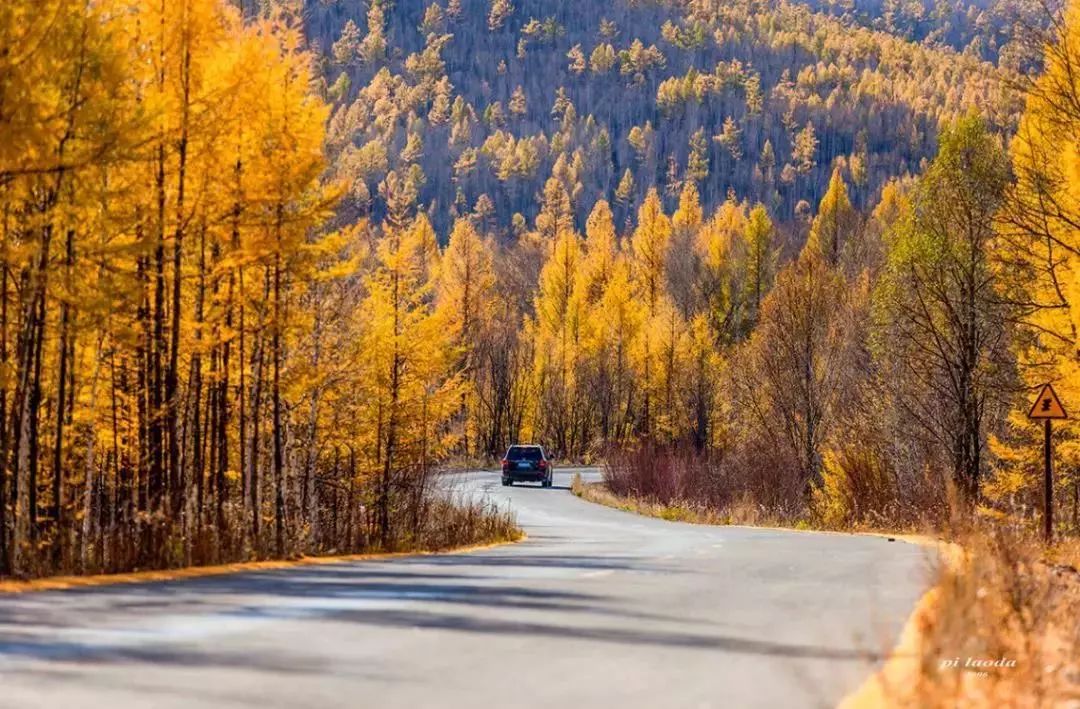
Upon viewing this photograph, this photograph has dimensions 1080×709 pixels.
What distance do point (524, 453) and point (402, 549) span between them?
37.8 m

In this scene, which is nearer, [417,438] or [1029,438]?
[1029,438]

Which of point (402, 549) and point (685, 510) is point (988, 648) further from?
point (685, 510)

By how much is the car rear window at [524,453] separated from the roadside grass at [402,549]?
2029 cm

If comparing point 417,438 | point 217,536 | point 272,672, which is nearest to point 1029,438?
point 417,438

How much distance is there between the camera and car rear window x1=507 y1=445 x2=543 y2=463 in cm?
6281

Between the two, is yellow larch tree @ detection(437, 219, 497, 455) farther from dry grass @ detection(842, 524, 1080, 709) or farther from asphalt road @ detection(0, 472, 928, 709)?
dry grass @ detection(842, 524, 1080, 709)

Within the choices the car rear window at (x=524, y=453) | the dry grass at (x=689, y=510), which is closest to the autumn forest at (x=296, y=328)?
the dry grass at (x=689, y=510)

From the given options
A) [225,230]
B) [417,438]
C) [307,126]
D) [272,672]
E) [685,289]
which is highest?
[685,289]

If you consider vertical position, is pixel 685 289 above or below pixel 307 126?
above

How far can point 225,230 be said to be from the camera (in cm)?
2197

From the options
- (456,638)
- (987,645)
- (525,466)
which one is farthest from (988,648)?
(525,466)

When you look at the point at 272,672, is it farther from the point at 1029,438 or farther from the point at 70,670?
the point at 1029,438

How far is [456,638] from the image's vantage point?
9.15 metres

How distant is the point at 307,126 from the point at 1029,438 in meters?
19.1
